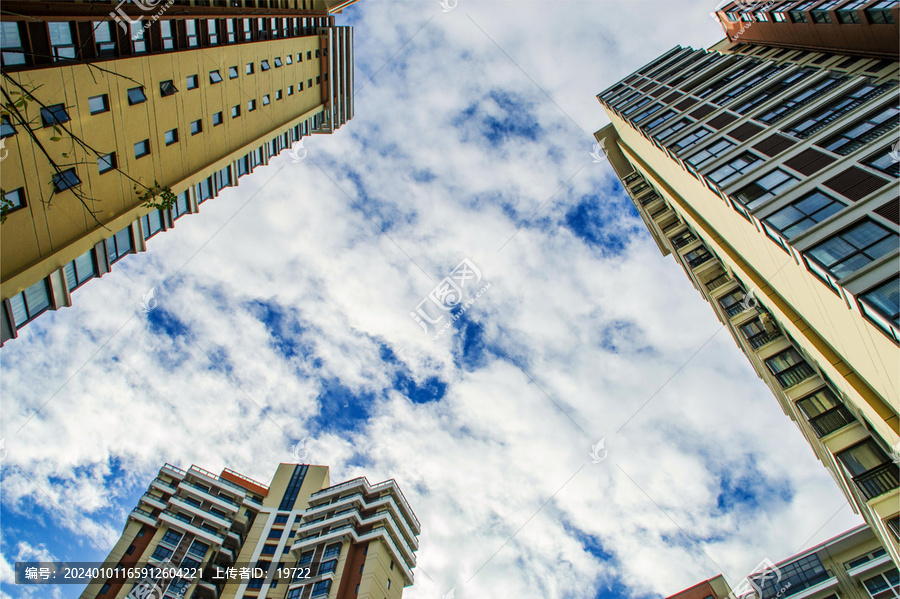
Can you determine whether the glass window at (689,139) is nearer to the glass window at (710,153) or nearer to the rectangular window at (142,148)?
the glass window at (710,153)

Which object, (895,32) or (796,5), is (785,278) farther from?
(796,5)

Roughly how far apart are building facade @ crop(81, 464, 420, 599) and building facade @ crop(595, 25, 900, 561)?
34.9 meters

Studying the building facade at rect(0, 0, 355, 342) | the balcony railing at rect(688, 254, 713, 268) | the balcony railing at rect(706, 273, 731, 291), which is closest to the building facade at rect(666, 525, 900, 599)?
the balcony railing at rect(706, 273, 731, 291)

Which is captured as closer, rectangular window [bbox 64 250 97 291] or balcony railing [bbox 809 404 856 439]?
rectangular window [bbox 64 250 97 291]

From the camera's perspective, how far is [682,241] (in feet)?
125

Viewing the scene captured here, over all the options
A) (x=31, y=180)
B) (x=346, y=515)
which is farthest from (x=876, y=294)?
(x=346, y=515)

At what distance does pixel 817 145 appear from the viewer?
22.7m

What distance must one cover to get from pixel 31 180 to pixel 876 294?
27.1 meters

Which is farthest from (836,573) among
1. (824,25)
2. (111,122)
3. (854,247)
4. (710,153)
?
(111,122)

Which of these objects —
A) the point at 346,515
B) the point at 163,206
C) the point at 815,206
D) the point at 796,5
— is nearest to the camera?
the point at 163,206

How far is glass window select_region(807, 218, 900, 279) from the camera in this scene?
16219mm

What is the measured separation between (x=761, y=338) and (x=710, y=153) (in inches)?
424

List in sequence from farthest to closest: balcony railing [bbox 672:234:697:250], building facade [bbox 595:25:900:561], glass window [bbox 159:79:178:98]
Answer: balcony railing [bbox 672:234:697:250]
glass window [bbox 159:79:178:98]
building facade [bbox 595:25:900:561]

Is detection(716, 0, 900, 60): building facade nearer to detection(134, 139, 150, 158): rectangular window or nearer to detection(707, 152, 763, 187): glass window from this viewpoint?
detection(707, 152, 763, 187): glass window
